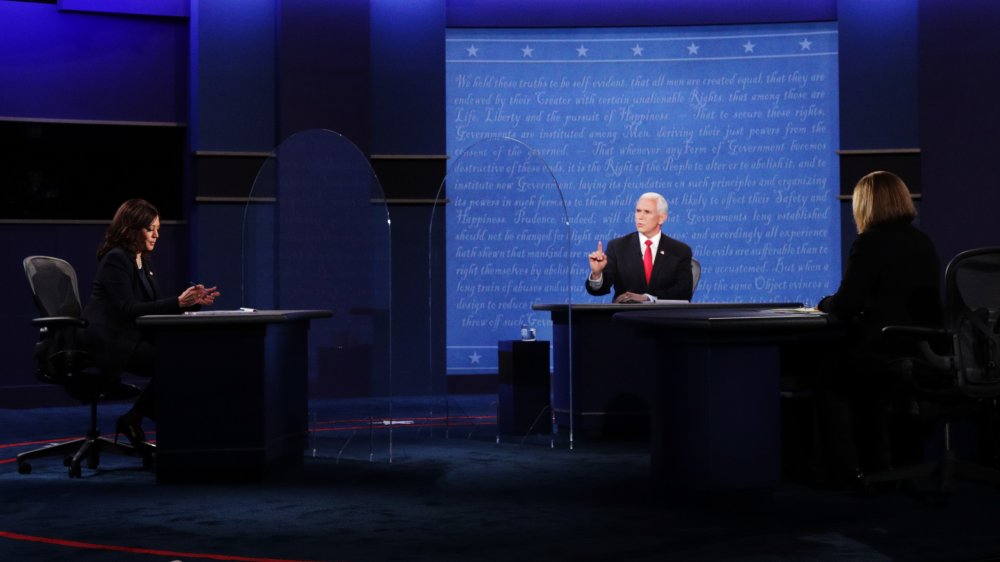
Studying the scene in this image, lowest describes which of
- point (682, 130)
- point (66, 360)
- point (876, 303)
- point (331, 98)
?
point (66, 360)

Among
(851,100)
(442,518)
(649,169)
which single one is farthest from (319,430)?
(851,100)

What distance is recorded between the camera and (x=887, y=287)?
4504 mm

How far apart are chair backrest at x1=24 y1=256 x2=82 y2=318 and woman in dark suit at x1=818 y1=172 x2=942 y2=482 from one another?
11.1 feet

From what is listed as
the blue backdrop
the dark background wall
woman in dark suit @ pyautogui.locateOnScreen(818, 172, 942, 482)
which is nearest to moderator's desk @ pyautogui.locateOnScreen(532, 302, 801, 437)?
woman in dark suit @ pyautogui.locateOnScreen(818, 172, 942, 482)

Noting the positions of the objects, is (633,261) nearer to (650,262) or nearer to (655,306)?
(650,262)

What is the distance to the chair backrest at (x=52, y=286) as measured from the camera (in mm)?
5508

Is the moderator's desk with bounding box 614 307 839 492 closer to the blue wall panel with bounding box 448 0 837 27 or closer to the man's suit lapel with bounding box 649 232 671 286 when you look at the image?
the man's suit lapel with bounding box 649 232 671 286

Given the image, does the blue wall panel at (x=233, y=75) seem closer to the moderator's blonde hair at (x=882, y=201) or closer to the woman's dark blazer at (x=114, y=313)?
the woman's dark blazer at (x=114, y=313)

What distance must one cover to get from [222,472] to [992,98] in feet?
21.0

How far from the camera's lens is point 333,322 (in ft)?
19.3

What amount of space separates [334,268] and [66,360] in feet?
4.24

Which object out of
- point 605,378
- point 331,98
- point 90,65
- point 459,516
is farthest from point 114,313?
point 90,65

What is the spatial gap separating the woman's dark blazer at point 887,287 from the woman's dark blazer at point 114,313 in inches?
117

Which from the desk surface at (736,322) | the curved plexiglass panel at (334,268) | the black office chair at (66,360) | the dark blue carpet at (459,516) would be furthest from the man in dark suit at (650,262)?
the black office chair at (66,360)
